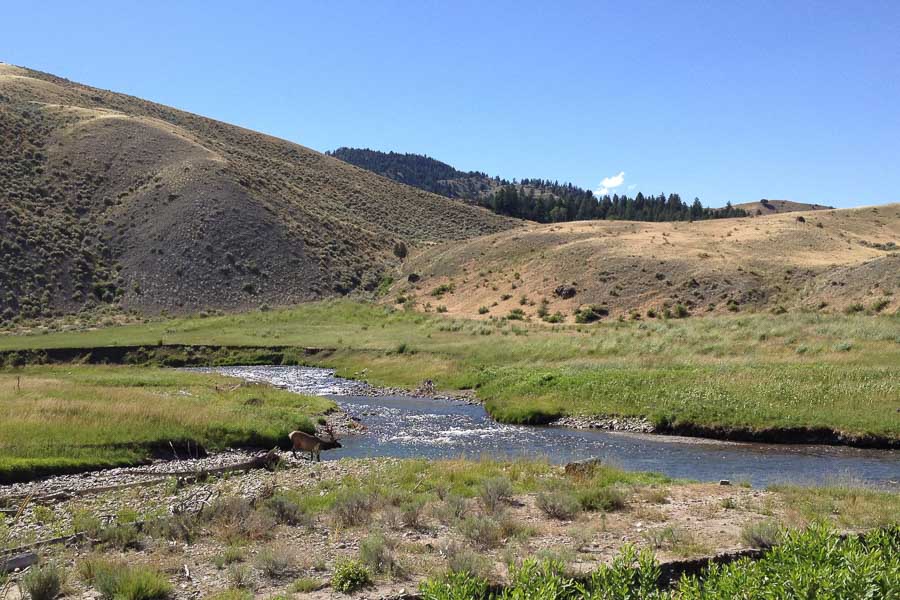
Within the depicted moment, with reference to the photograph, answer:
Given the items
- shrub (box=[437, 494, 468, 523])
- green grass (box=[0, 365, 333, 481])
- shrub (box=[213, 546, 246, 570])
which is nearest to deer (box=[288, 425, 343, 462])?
green grass (box=[0, 365, 333, 481])

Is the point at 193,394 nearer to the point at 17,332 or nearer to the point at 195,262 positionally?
the point at 17,332

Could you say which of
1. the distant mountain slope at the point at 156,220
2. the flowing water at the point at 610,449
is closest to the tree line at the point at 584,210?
the distant mountain slope at the point at 156,220

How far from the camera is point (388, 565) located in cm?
1227

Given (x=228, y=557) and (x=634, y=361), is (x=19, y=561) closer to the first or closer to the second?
(x=228, y=557)

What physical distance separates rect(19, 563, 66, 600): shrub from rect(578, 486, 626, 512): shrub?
35.6ft

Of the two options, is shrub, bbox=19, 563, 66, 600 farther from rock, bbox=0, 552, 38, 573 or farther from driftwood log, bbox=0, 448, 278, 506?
driftwood log, bbox=0, 448, 278, 506

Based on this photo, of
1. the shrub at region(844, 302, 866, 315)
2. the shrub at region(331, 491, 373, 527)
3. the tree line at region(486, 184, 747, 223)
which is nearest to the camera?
the shrub at region(331, 491, 373, 527)

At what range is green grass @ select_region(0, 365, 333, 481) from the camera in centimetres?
2256

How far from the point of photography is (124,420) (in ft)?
85.7

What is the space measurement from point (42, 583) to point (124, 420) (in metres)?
16.2

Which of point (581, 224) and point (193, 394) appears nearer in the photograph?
point (193, 394)

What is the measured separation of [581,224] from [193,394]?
74.3 metres

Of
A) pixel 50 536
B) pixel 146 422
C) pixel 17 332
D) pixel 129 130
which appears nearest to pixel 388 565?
pixel 50 536

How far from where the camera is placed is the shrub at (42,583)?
1091cm
